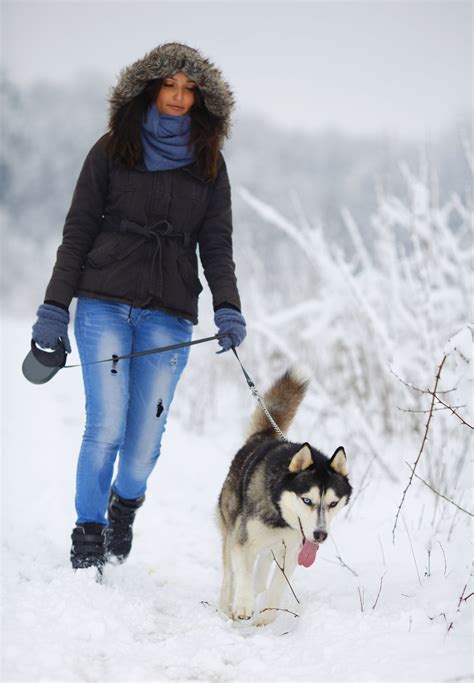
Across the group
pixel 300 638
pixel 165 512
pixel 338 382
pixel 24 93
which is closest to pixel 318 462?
pixel 300 638

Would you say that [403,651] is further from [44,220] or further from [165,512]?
[44,220]

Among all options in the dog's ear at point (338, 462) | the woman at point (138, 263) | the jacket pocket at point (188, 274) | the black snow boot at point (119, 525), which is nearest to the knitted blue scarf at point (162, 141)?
the woman at point (138, 263)

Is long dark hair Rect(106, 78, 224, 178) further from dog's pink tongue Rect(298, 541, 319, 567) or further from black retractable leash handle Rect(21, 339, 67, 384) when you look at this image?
dog's pink tongue Rect(298, 541, 319, 567)

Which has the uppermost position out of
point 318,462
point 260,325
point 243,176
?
point 243,176

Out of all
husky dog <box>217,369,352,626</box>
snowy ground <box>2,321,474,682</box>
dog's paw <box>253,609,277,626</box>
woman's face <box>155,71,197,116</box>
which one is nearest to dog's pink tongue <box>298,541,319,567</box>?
husky dog <box>217,369,352,626</box>

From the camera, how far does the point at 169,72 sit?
3.02 metres

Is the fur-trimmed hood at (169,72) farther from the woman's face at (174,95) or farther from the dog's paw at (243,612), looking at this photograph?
the dog's paw at (243,612)

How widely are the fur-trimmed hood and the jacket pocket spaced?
0.80 m

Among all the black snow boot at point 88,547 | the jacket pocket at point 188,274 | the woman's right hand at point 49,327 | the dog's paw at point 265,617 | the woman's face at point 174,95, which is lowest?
the dog's paw at point 265,617

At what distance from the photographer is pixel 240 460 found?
3.43 m

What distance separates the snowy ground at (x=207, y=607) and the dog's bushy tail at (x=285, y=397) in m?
0.82

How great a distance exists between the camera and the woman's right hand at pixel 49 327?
2746 mm

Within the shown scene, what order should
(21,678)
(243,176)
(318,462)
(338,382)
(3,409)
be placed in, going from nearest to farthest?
(21,678) → (318,462) → (3,409) → (338,382) → (243,176)

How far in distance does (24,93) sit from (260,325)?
2807cm
